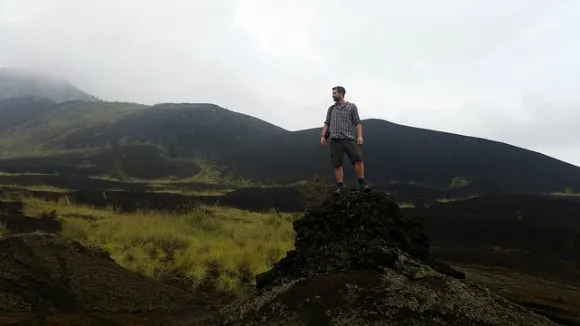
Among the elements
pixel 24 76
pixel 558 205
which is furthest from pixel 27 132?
pixel 558 205

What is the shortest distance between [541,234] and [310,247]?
15.8 m

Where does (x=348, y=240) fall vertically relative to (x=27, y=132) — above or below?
below

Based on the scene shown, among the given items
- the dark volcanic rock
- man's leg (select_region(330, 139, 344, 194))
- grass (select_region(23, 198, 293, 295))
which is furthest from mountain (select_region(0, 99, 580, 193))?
the dark volcanic rock

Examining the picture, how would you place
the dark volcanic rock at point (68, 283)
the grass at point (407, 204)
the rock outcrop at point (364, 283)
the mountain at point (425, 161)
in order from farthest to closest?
the mountain at point (425, 161), the grass at point (407, 204), the dark volcanic rock at point (68, 283), the rock outcrop at point (364, 283)

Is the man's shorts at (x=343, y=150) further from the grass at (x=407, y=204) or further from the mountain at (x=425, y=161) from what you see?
the mountain at (x=425, y=161)

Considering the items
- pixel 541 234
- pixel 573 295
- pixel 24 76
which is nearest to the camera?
pixel 573 295

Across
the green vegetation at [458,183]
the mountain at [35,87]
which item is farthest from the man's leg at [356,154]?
the mountain at [35,87]

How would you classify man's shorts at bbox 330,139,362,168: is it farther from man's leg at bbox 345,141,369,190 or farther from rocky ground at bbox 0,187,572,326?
rocky ground at bbox 0,187,572,326

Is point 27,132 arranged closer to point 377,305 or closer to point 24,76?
point 24,76

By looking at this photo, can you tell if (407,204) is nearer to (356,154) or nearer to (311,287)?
(356,154)

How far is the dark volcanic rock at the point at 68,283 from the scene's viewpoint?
7.36 m

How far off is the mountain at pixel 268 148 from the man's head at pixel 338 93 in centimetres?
3197

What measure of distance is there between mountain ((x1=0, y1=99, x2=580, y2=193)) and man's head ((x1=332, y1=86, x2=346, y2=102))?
105 ft

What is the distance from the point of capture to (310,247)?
6547 mm
